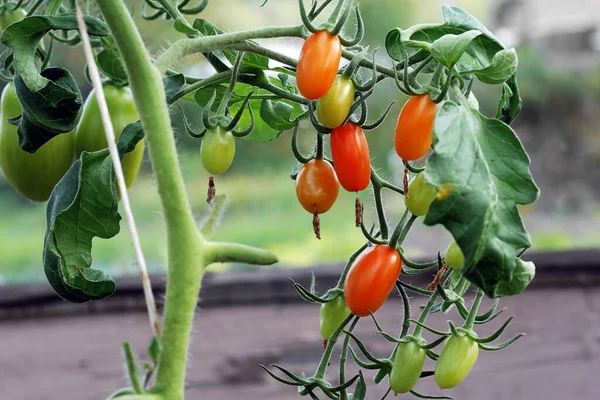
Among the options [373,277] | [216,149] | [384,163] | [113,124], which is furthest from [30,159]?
[384,163]

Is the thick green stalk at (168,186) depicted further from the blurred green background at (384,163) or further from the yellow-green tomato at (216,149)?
the blurred green background at (384,163)

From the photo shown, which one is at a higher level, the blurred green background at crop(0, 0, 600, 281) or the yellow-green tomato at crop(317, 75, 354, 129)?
the yellow-green tomato at crop(317, 75, 354, 129)

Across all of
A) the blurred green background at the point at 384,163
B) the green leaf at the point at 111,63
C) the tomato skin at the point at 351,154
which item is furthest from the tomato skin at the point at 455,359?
the blurred green background at the point at 384,163

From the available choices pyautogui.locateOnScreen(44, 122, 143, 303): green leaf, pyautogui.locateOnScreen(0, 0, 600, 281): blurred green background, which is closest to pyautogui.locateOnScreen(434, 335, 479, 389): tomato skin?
pyautogui.locateOnScreen(44, 122, 143, 303): green leaf

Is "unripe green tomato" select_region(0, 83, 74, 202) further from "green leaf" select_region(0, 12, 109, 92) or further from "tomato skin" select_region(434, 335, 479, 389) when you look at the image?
"tomato skin" select_region(434, 335, 479, 389)

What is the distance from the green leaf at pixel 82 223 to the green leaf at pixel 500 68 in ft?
0.80

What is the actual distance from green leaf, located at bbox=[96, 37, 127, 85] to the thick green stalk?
0.23 m

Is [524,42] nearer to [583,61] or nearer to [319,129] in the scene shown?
[583,61]

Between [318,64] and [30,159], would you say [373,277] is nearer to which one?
[318,64]

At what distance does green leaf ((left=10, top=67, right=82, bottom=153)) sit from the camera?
1.72ft

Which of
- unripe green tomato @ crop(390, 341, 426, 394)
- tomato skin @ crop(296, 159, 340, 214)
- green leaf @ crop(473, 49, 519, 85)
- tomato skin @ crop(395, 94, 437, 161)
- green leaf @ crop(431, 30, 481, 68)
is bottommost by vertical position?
unripe green tomato @ crop(390, 341, 426, 394)

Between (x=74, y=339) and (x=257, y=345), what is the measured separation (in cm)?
40

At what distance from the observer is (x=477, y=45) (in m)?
0.44

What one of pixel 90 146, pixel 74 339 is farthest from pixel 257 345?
pixel 90 146
